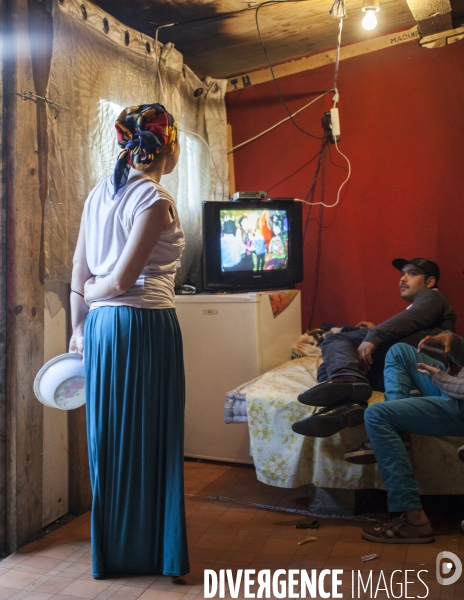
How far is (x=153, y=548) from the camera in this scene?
2102 millimetres

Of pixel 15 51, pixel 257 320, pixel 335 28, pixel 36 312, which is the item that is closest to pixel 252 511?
pixel 257 320

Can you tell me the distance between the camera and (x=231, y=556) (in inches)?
90.8

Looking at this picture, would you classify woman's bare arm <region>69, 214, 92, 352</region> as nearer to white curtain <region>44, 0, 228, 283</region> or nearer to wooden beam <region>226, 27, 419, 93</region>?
white curtain <region>44, 0, 228, 283</region>

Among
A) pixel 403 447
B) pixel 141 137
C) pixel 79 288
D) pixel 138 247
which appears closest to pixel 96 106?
pixel 141 137

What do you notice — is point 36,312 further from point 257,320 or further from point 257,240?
point 257,240

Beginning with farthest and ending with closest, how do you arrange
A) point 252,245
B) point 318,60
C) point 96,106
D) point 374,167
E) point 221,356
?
point 318,60 → point 374,167 → point 252,245 → point 221,356 → point 96,106

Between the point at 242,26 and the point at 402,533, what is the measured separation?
2768 mm

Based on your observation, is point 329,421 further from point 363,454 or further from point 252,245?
point 252,245

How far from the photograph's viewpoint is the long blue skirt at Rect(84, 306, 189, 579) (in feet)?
6.68

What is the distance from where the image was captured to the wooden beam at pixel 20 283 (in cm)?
239

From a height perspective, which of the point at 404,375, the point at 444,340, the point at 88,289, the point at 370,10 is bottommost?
the point at 404,375

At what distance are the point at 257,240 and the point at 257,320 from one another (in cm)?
62

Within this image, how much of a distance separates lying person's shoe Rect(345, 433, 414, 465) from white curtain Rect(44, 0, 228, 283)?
1.42 m

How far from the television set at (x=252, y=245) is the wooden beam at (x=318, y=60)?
1013 mm
